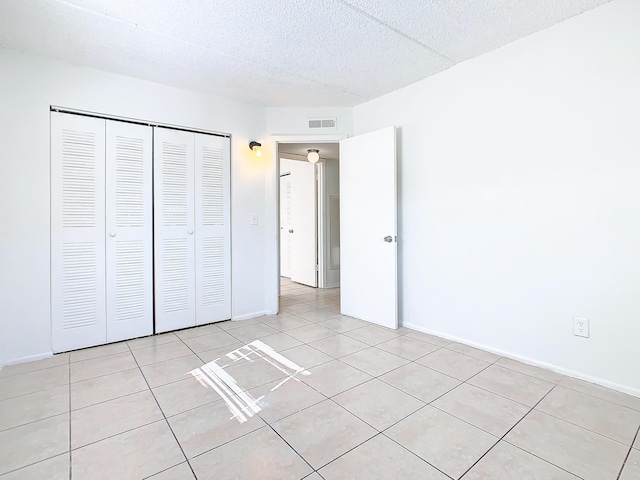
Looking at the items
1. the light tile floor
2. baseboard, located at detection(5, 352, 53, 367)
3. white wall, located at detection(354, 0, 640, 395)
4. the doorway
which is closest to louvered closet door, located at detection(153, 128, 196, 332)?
the light tile floor

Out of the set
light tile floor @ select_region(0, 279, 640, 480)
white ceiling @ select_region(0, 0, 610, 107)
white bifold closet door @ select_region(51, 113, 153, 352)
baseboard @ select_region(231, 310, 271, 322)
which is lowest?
light tile floor @ select_region(0, 279, 640, 480)

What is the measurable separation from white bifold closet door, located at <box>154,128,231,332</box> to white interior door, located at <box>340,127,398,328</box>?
1321 millimetres

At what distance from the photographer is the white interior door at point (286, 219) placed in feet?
19.9

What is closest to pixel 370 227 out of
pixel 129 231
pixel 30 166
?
pixel 129 231

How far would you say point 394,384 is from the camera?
2102 millimetres

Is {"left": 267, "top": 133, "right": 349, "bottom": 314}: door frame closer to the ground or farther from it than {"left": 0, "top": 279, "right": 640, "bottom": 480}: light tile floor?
farther from it

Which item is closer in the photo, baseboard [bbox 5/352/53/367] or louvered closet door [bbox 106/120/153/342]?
baseboard [bbox 5/352/53/367]

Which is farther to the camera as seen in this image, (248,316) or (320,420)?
(248,316)

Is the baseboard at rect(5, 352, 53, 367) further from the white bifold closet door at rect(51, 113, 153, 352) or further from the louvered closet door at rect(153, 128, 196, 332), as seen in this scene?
the louvered closet door at rect(153, 128, 196, 332)

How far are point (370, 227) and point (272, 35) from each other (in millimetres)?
1946

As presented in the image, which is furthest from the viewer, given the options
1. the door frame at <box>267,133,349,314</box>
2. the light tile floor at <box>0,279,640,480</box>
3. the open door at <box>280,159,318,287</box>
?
the open door at <box>280,159,318,287</box>

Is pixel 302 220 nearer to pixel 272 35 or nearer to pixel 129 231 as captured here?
pixel 129 231

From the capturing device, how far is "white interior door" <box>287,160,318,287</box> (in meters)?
5.45

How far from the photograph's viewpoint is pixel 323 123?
3.73 metres
